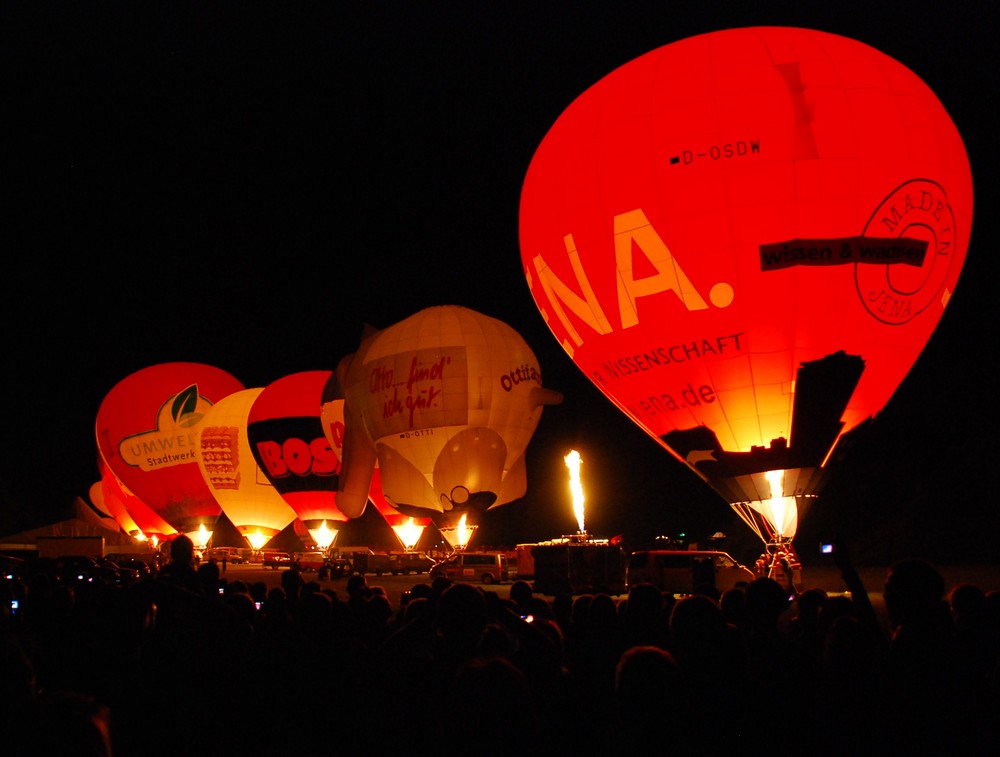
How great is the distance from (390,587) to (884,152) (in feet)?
45.7

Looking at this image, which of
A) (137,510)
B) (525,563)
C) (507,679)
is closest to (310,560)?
(137,510)

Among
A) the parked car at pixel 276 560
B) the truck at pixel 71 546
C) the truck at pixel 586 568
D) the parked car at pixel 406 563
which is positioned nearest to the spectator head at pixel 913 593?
the truck at pixel 586 568

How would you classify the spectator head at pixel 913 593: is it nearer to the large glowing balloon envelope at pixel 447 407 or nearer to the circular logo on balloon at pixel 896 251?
the circular logo on balloon at pixel 896 251

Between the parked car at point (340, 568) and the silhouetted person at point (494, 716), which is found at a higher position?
the silhouetted person at point (494, 716)

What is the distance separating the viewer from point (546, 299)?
37.1 feet

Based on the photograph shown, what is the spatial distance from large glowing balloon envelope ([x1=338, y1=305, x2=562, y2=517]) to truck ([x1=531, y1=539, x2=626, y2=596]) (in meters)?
1.68

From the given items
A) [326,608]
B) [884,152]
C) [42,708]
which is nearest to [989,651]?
[326,608]

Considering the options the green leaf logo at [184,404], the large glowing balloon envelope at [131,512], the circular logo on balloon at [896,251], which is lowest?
the large glowing balloon envelope at [131,512]

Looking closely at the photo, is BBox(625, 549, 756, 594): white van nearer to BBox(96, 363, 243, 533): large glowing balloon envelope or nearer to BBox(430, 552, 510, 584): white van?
BBox(430, 552, 510, 584): white van

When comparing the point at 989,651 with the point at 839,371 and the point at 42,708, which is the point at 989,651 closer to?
the point at 42,708

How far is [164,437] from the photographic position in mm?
24984

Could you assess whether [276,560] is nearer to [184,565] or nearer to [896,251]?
[896,251]

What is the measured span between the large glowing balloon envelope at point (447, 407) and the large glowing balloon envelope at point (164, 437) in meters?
9.16

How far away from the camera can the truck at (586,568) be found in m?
17.3
